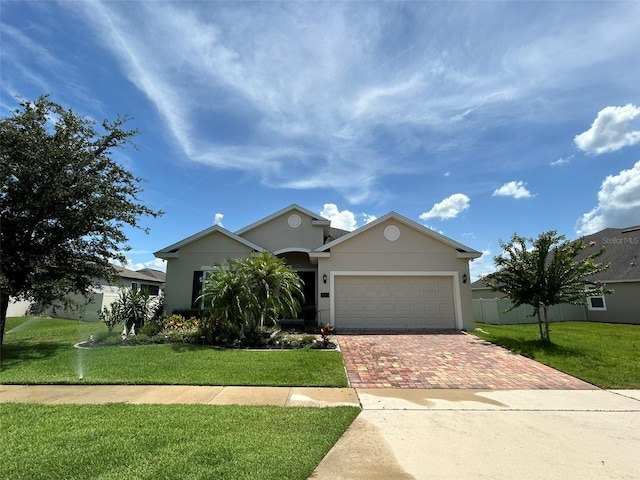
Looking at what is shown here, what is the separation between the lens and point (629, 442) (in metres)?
4.56

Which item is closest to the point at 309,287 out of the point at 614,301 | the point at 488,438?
the point at 488,438

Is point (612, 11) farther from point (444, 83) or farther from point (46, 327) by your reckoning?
point (46, 327)

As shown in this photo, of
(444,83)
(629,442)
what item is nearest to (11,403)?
(629,442)

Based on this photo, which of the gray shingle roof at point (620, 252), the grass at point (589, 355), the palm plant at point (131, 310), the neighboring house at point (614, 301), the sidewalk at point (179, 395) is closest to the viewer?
the sidewalk at point (179, 395)

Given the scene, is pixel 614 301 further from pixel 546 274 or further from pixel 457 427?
pixel 457 427

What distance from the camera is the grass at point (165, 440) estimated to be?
3568 mm

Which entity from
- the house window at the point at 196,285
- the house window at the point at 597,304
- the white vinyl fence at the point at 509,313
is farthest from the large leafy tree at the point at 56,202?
the house window at the point at 597,304

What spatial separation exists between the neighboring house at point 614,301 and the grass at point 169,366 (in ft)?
48.7

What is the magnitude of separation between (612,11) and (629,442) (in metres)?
9.79

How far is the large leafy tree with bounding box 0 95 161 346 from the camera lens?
32.7 feet

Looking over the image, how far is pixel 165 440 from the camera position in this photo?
167 inches

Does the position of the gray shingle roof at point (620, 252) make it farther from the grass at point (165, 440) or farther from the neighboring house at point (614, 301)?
the grass at point (165, 440)

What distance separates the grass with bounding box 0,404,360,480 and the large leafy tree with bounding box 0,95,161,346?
6164 mm

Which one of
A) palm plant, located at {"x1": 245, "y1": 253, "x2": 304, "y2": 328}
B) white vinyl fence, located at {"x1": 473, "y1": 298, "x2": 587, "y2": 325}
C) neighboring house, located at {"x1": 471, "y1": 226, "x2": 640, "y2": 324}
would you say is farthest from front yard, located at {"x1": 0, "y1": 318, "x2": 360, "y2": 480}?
neighboring house, located at {"x1": 471, "y1": 226, "x2": 640, "y2": 324}
